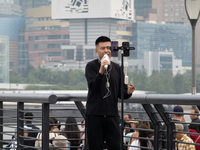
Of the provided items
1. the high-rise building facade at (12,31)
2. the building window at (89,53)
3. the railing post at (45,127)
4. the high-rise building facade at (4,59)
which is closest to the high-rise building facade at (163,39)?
the building window at (89,53)

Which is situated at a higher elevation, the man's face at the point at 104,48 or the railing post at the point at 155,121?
the man's face at the point at 104,48

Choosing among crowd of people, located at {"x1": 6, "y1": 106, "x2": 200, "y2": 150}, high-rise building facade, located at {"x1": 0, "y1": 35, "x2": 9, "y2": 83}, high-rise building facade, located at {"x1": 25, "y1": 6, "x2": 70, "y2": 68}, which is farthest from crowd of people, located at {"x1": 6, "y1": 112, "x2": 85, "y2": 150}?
high-rise building facade, located at {"x1": 25, "y1": 6, "x2": 70, "y2": 68}

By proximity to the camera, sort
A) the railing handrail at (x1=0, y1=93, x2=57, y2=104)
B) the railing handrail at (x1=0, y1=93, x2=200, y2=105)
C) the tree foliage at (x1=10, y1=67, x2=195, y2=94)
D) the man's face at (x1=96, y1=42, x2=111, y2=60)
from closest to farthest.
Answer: the railing handrail at (x1=0, y1=93, x2=200, y2=105) → the man's face at (x1=96, y1=42, x2=111, y2=60) → the railing handrail at (x1=0, y1=93, x2=57, y2=104) → the tree foliage at (x1=10, y1=67, x2=195, y2=94)

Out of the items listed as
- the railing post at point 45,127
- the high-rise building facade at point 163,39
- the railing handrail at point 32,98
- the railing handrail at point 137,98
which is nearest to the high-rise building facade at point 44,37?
the high-rise building facade at point 163,39

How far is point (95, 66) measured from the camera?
3.29 metres

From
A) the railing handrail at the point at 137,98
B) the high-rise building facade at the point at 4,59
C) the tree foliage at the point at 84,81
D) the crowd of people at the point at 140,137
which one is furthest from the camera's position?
the high-rise building facade at the point at 4,59

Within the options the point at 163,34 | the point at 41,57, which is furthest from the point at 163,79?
the point at 41,57

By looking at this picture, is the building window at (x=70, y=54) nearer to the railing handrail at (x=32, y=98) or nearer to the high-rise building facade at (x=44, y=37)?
the high-rise building facade at (x=44, y=37)

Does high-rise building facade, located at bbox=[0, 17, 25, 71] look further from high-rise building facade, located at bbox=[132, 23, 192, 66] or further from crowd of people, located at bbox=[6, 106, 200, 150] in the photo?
crowd of people, located at bbox=[6, 106, 200, 150]

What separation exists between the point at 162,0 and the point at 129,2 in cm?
1263

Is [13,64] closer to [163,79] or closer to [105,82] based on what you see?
[163,79]

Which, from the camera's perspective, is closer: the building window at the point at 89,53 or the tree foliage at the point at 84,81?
the tree foliage at the point at 84,81

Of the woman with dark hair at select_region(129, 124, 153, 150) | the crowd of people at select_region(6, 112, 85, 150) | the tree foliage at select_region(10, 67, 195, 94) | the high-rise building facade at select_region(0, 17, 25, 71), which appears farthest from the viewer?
the high-rise building facade at select_region(0, 17, 25, 71)

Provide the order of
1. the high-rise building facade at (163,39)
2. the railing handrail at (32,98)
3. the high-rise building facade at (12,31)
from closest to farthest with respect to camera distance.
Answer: the railing handrail at (32,98) → the high-rise building facade at (12,31) → the high-rise building facade at (163,39)
